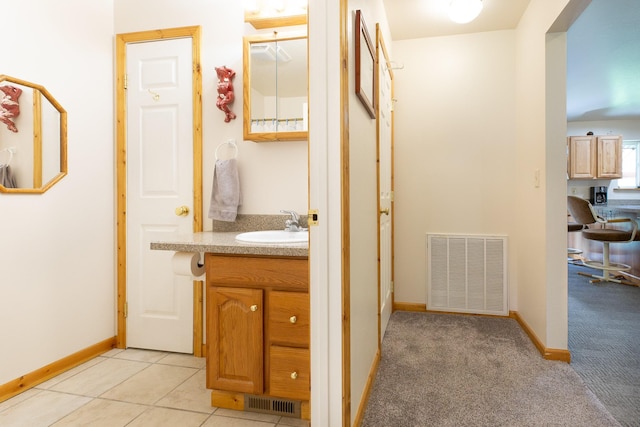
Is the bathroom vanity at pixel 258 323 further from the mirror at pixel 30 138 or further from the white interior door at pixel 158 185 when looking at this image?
the mirror at pixel 30 138

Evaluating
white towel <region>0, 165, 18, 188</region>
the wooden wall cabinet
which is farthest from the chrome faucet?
the wooden wall cabinet

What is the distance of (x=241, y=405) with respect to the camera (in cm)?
181

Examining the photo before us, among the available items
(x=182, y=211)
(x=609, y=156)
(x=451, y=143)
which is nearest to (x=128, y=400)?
(x=182, y=211)

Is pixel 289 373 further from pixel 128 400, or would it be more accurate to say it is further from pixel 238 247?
pixel 128 400

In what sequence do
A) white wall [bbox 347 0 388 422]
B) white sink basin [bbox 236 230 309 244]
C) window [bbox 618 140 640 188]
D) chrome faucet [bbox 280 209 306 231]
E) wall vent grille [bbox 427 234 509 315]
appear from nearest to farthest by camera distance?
white wall [bbox 347 0 388 422] < white sink basin [bbox 236 230 309 244] < chrome faucet [bbox 280 209 306 231] < wall vent grille [bbox 427 234 509 315] < window [bbox 618 140 640 188]

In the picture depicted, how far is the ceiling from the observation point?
279cm

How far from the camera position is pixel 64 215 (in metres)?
2.27

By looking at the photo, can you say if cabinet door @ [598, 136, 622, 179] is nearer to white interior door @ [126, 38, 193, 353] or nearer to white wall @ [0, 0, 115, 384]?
white interior door @ [126, 38, 193, 353]

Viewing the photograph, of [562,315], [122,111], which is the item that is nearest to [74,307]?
[122,111]

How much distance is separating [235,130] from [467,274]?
221cm

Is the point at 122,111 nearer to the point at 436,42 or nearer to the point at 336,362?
the point at 336,362

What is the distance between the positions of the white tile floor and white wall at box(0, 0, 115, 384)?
20 centimetres

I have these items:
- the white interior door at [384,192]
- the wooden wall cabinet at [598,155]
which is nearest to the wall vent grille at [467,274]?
the white interior door at [384,192]

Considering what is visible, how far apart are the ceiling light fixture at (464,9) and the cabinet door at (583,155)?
5334mm
